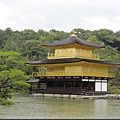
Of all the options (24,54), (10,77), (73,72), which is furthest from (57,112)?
(24,54)

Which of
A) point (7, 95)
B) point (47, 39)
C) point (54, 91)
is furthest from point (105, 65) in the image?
point (47, 39)

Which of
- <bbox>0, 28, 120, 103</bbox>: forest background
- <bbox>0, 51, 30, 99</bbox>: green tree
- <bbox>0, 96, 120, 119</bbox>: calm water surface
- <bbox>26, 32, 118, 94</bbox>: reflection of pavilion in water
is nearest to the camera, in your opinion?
<bbox>0, 96, 120, 119</bbox>: calm water surface

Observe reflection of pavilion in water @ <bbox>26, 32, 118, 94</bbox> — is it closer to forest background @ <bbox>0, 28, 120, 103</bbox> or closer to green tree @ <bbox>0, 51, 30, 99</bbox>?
forest background @ <bbox>0, 28, 120, 103</bbox>

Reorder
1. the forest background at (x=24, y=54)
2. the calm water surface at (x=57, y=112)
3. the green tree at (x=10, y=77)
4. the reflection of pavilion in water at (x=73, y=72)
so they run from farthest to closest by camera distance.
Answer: the reflection of pavilion in water at (x=73, y=72), the forest background at (x=24, y=54), the green tree at (x=10, y=77), the calm water surface at (x=57, y=112)

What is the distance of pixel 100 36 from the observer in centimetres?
9044

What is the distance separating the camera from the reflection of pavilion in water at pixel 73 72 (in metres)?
41.0

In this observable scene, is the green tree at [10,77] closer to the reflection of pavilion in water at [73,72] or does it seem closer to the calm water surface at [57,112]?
the calm water surface at [57,112]

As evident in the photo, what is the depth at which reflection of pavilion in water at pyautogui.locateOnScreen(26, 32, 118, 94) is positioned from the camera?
135 feet

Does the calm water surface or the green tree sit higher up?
the green tree

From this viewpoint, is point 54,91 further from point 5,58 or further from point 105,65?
point 5,58

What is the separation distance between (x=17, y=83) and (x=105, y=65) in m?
19.7

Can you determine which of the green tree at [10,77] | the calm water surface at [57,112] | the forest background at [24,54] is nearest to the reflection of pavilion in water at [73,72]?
the forest background at [24,54]

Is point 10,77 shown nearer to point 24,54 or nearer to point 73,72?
point 73,72

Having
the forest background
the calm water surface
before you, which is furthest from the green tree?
the calm water surface
